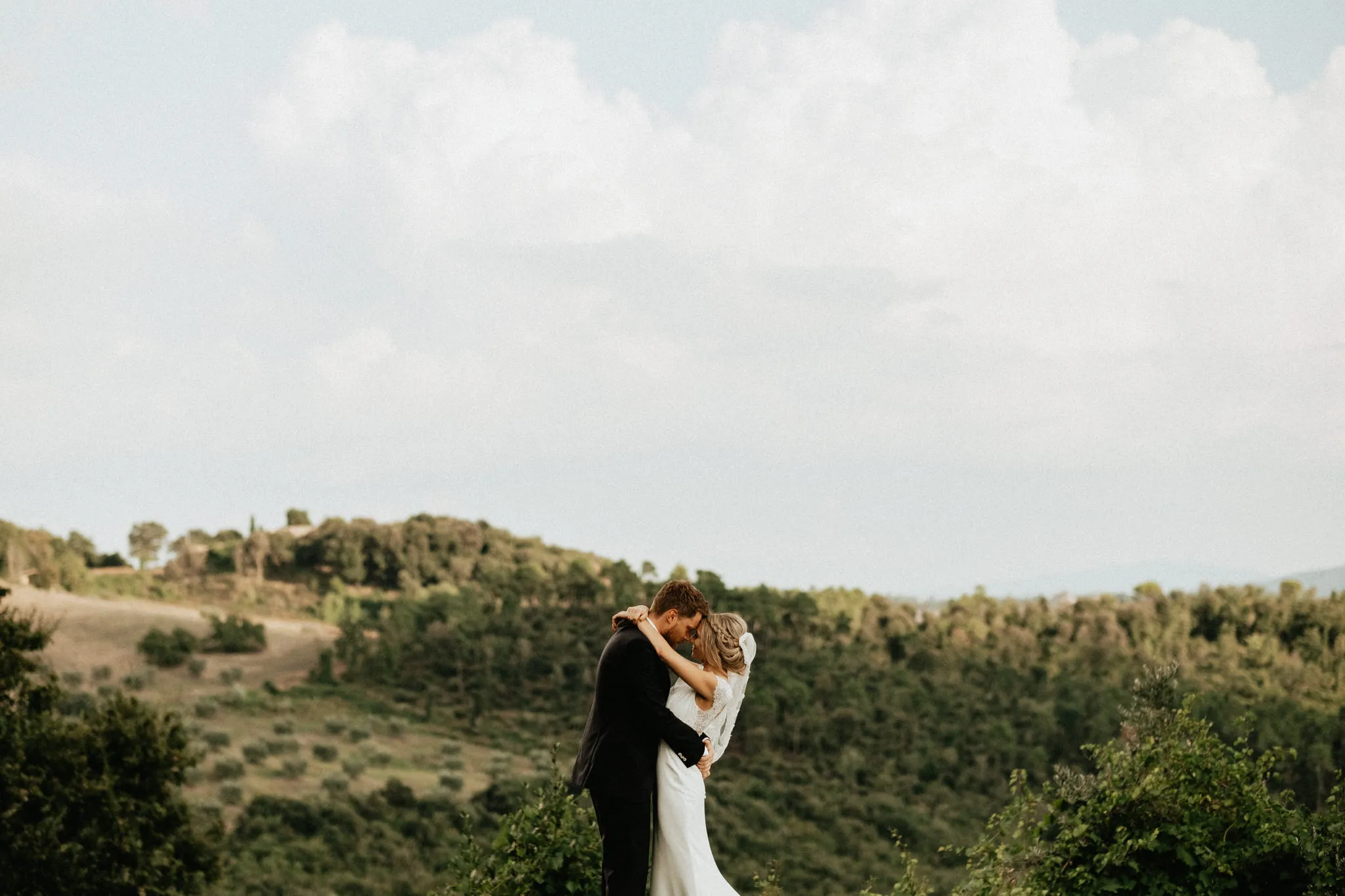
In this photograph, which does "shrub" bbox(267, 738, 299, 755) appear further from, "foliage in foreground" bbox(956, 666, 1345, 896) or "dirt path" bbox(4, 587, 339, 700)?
"foliage in foreground" bbox(956, 666, 1345, 896)

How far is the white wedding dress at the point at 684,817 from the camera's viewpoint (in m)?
4.20

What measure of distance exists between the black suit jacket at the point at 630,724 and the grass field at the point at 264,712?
59.3 ft

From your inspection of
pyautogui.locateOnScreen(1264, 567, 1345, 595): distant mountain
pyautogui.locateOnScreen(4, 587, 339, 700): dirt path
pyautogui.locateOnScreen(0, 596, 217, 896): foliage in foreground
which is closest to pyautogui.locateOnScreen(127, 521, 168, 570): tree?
pyautogui.locateOnScreen(4, 587, 339, 700): dirt path

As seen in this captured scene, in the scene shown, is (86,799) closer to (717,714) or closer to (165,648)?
(717,714)

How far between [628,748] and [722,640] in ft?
1.59

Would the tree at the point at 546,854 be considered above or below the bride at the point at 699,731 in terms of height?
below

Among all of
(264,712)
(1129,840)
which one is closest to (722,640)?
(1129,840)

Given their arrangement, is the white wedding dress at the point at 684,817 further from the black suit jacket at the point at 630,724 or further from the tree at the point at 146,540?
the tree at the point at 146,540

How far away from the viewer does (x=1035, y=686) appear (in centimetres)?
3061

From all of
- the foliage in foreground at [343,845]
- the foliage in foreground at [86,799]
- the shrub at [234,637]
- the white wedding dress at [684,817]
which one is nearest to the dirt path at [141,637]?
the shrub at [234,637]

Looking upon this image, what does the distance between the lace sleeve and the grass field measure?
17966 mm

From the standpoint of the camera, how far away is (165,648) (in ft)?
94.7

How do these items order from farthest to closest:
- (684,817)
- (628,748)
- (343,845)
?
(343,845) < (684,817) < (628,748)

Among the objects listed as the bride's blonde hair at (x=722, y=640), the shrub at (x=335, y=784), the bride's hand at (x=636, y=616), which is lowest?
the shrub at (x=335, y=784)
